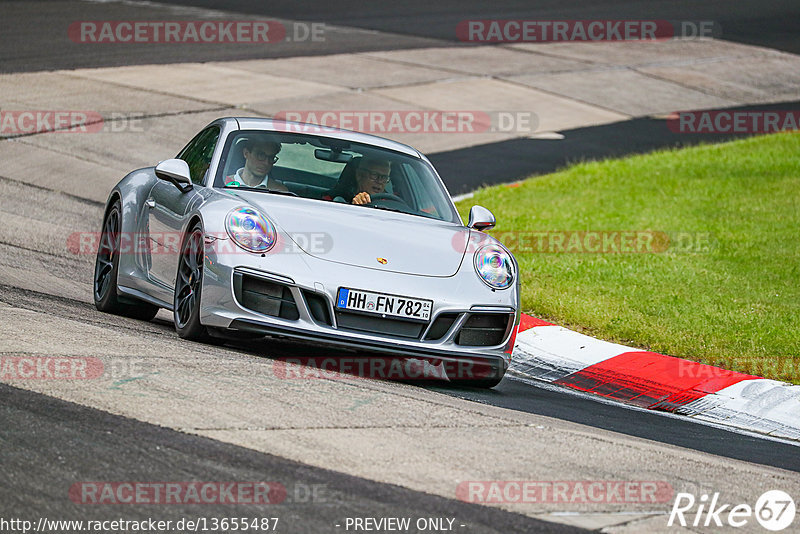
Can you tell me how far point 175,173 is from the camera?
7418 mm

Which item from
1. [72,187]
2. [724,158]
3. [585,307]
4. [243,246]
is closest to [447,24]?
[724,158]

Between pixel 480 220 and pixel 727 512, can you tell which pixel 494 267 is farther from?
pixel 727 512

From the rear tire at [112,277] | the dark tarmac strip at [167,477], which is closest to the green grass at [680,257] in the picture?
the rear tire at [112,277]

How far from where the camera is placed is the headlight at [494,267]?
7.05 metres

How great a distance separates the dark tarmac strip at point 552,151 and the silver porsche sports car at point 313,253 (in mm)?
6642

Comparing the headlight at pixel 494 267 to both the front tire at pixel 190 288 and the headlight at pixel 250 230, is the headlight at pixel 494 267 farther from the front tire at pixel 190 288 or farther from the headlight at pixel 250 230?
the front tire at pixel 190 288

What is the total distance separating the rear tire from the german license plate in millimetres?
1973

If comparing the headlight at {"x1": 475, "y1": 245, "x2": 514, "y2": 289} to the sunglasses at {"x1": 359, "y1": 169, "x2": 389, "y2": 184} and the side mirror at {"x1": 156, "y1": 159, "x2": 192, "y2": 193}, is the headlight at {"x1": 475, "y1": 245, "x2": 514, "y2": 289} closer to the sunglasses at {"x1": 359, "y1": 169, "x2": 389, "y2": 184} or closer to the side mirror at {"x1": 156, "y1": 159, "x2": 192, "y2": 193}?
the sunglasses at {"x1": 359, "y1": 169, "x2": 389, "y2": 184}

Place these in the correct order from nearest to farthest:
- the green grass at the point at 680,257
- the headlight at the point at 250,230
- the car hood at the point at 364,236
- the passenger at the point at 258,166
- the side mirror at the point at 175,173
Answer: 1. the headlight at the point at 250,230
2. the car hood at the point at 364,236
3. the side mirror at the point at 175,173
4. the passenger at the point at 258,166
5. the green grass at the point at 680,257

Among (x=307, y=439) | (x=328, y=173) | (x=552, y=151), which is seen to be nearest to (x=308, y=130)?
(x=328, y=173)

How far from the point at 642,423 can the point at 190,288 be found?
2.69 m

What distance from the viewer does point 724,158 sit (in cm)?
1677

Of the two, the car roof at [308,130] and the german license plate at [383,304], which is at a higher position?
the car roof at [308,130]

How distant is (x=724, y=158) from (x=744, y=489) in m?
12.2
